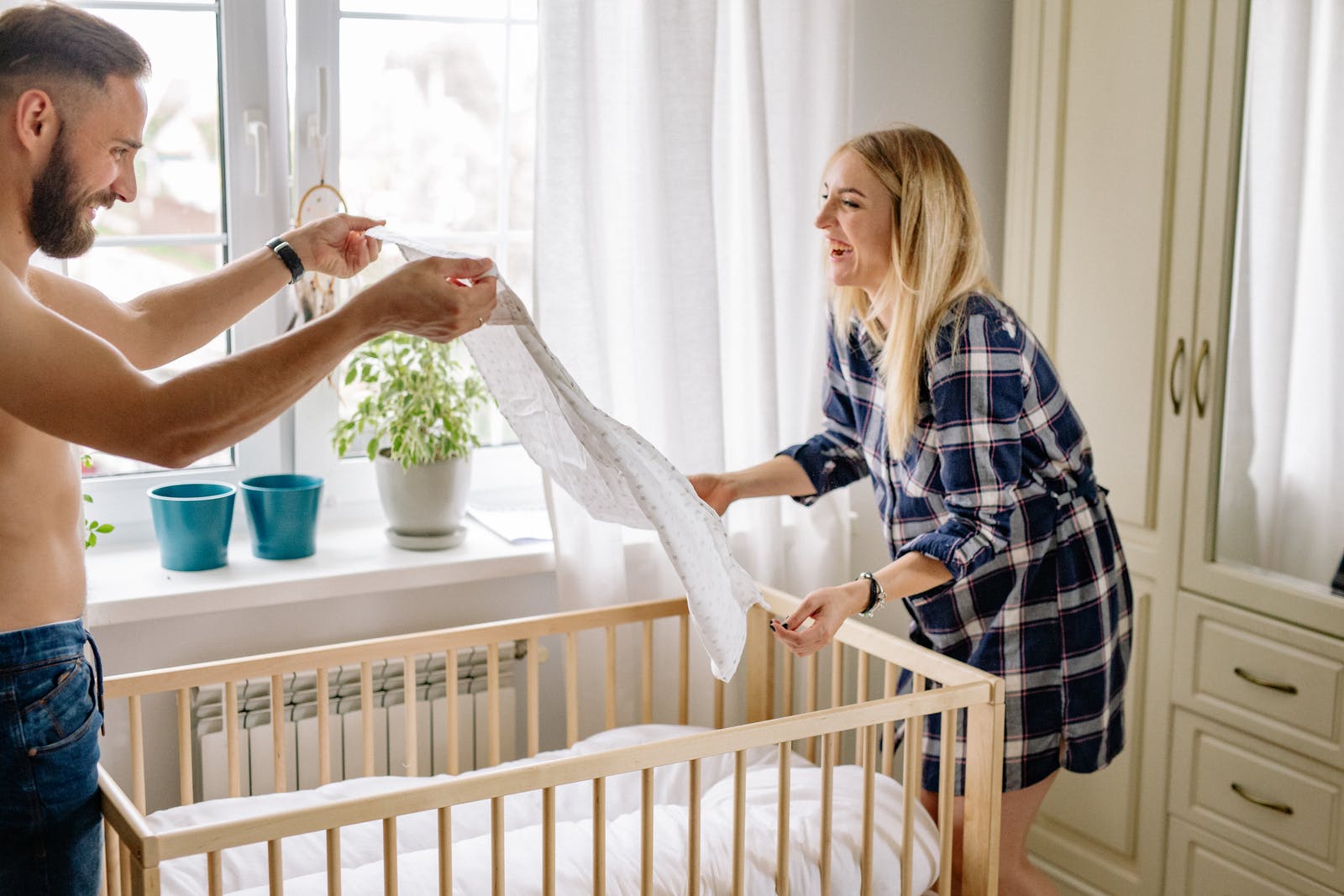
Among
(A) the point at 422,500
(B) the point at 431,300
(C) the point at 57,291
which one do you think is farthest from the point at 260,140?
(B) the point at 431,300

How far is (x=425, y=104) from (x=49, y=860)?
1561mm

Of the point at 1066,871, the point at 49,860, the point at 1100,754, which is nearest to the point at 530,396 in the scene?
the point at 49,860

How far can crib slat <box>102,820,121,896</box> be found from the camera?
147 cm

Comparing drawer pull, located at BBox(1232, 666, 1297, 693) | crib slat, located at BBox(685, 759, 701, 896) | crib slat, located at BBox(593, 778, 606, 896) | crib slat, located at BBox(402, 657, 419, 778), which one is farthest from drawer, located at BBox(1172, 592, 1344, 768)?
crib slat, located at BBox(402, 657, 419, 778)

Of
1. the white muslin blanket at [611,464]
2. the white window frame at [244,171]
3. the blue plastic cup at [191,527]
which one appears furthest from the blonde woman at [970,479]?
the white window frame at [244,171]

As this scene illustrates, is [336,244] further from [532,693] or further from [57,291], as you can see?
[532,693]

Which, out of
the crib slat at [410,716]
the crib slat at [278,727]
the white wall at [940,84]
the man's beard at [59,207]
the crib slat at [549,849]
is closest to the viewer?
the man's beard at [59,207]

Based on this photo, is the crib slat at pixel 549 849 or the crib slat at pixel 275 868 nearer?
the crib slat at pixel 275 868

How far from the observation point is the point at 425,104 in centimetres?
249

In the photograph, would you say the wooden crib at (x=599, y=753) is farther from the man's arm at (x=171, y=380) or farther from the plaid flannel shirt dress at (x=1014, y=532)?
the man's arm at (x=171, y=380)

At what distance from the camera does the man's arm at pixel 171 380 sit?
1.20 m

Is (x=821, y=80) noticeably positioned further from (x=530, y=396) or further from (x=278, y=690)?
(x=278, y=690)

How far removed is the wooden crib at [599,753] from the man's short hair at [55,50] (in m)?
0.73

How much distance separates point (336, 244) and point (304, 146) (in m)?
0.68
